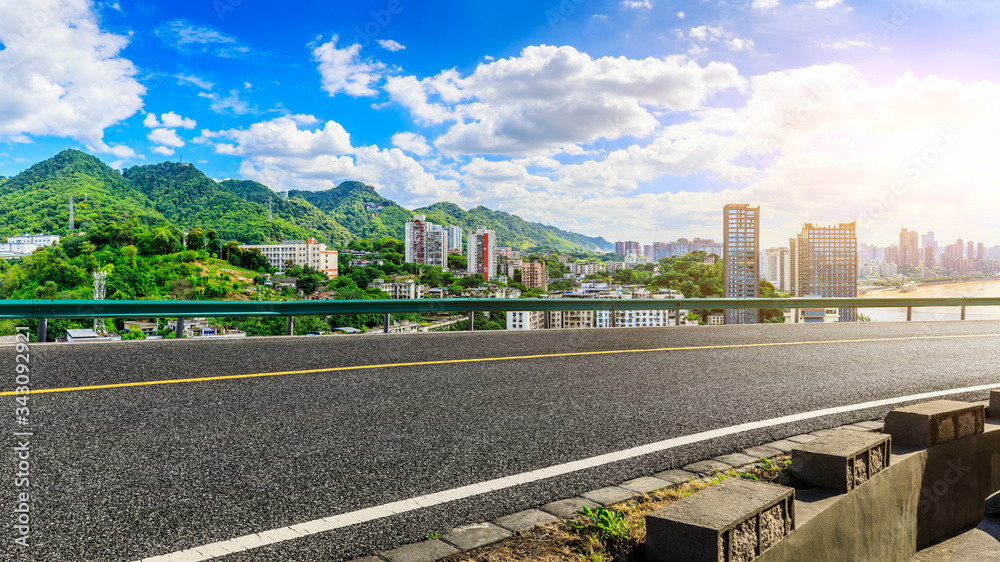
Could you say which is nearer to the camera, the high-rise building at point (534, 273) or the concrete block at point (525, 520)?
the concrete block at point (525, 520)

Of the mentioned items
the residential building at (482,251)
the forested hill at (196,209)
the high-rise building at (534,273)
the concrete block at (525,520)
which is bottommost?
the concrete block at (525,520)

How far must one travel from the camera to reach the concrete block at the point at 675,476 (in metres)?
3.42

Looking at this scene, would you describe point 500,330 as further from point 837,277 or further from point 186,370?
point 837,277

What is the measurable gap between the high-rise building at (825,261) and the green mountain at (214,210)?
44.9 metres

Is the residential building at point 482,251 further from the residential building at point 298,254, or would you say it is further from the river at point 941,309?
the river at point 941,309

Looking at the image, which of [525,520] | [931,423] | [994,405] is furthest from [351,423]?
[994,405]

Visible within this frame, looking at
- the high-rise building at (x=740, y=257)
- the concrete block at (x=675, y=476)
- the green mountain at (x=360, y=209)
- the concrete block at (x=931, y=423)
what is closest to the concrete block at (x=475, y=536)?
the concrete block at (x=675, y=476)

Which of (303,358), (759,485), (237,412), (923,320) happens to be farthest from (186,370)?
(923,320)

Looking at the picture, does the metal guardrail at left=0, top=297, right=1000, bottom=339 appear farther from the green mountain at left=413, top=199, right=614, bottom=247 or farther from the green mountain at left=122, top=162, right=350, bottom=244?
the green mountain at left=413, top=199, right=614, bottom=247

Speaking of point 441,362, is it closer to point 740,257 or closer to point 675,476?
point 675,476

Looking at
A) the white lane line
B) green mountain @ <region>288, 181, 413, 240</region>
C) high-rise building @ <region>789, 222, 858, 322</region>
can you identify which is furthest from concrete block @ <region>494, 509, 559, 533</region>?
green mountain @ <region>288, 181, 413, 240</region>

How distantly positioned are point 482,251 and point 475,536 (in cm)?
3763

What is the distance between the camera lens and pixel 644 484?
337 centimetres

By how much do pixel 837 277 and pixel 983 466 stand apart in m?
15.7
